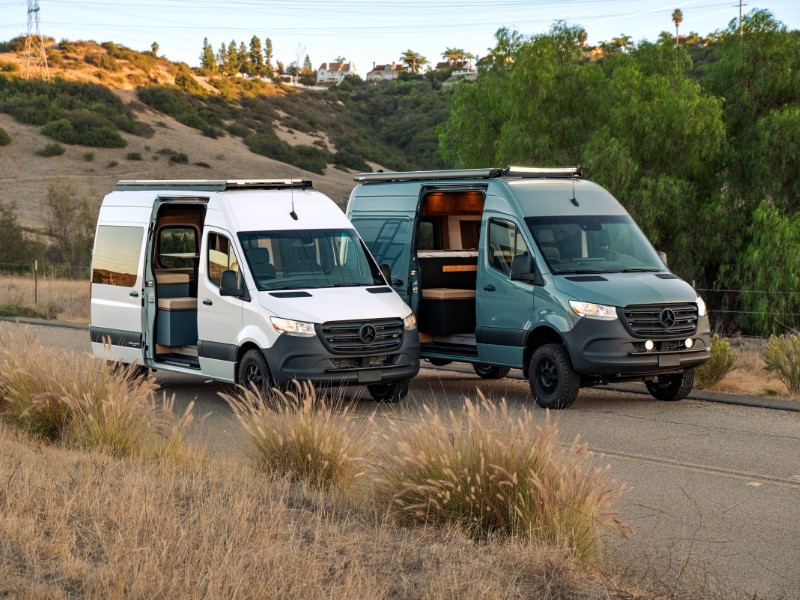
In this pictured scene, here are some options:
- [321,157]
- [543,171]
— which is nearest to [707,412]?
[543,171]

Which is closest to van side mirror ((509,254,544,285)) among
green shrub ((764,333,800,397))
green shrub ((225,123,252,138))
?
green shrub ((764,333,800,397))

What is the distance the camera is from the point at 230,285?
45.3ft

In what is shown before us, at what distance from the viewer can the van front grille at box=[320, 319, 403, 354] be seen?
1316cm

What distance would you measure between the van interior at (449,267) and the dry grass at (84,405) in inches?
209

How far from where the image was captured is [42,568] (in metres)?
5.91

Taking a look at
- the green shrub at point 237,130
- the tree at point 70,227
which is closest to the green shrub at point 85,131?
the green shrub at point 237,130

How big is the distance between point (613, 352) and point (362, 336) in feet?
8.92

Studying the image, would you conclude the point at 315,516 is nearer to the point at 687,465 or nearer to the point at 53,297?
the point at 687,465

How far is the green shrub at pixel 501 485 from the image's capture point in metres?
6.84

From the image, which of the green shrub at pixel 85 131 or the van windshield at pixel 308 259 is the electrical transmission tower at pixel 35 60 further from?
the van windshield at pixel 308 259

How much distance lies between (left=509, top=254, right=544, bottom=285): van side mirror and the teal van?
0.01m

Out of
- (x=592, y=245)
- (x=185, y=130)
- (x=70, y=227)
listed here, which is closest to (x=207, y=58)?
(x=185, y=130)

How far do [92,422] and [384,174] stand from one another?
25.1 feet

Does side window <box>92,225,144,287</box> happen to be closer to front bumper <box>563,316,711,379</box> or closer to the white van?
the white van
